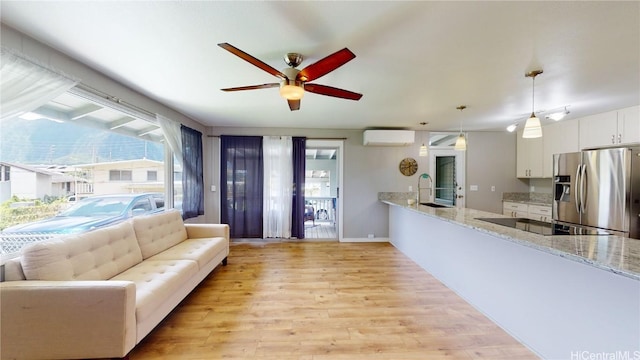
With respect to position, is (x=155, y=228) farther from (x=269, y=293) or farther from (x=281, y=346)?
(x=281, y=346)

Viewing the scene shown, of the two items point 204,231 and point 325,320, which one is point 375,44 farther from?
point 204,231

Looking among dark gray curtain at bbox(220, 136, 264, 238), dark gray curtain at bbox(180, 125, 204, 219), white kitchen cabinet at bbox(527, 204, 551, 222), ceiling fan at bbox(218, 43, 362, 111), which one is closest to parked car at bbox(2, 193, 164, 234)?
dark gray curtain at bbox(180, 125, 204, 219)

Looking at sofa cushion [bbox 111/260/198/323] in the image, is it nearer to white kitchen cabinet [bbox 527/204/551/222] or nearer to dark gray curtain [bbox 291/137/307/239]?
dark gray curtain [bbox 291/137/307/239]

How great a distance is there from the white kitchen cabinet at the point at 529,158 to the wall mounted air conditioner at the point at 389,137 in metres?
2.31

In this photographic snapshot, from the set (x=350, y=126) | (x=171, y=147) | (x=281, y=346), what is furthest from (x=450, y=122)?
(x=171, y=147)

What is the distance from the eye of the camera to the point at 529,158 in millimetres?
4773

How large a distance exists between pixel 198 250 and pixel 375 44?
9.35 feet

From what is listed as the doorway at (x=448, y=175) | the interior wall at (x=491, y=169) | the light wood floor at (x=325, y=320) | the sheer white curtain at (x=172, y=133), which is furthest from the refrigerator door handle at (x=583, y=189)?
the sheer white curtain at (x=172, y=133)

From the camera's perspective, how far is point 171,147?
3.55m

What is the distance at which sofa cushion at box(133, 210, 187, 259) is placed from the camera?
2.65 meters

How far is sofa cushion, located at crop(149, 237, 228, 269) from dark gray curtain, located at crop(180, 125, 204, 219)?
91 cm

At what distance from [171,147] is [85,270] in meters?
2.05

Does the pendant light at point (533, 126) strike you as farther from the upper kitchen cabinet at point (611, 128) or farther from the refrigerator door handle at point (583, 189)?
the upper kitchen cabinet at point (611, 128)

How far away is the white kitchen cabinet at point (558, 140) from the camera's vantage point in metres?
3.94
